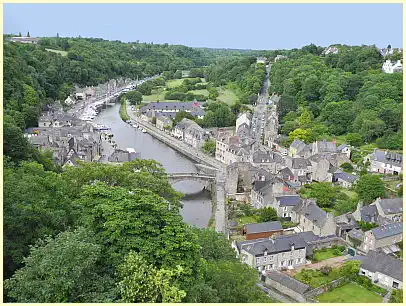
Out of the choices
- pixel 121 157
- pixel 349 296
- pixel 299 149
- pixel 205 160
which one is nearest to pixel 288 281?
pixel 349 296

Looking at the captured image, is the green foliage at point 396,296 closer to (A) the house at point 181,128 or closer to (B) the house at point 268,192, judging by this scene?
(B) the house at point 268,192

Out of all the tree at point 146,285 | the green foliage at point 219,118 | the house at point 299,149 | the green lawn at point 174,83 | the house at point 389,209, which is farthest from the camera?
the green lawn at point 174,83

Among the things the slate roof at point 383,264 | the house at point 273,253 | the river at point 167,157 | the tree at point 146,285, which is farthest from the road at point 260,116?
the tree at point 146,285

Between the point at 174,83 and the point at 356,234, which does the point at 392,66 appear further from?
the point at 356,234

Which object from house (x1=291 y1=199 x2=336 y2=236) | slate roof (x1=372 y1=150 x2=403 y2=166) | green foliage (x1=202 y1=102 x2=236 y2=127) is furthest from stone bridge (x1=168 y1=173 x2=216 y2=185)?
green foliage (x1=202 y1=102 x2=236 y2=127)

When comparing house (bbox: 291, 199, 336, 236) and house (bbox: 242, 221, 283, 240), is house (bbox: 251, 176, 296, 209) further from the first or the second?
house (bbox: 242, 221, 283, 240)

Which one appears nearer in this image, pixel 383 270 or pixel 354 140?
pixel 383 270

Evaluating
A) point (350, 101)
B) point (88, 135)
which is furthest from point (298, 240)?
point (350, 101)
